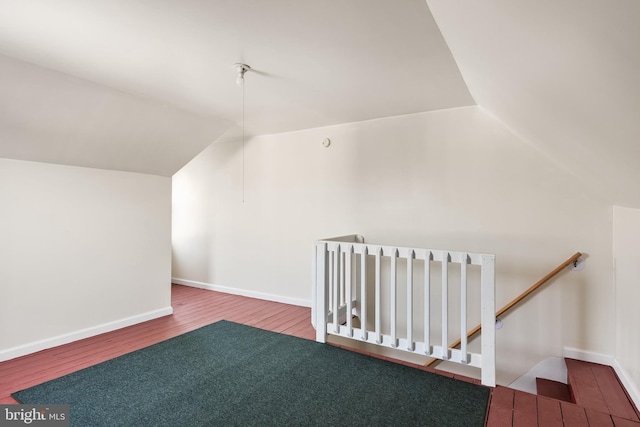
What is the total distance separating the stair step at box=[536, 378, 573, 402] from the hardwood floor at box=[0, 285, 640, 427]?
87cm

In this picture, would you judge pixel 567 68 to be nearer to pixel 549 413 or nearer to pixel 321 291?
pixel 549 413

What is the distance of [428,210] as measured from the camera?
135 inches

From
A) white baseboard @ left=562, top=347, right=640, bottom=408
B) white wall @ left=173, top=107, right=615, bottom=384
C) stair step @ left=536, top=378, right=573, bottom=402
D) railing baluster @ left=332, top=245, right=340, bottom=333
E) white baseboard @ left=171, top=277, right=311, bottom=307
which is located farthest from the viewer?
white baseboard @ left=171, top=277, right=311, bottom=307

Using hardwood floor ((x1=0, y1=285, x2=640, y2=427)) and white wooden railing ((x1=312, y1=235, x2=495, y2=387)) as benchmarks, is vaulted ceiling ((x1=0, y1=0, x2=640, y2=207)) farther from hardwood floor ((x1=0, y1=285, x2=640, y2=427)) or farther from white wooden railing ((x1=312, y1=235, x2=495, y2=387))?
hardwood floor ((x1=0, y1=285, x2=640, y2=427))

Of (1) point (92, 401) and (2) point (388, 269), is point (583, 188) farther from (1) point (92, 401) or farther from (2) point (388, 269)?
(1) point (92, 401)

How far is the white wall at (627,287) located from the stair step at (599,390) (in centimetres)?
12

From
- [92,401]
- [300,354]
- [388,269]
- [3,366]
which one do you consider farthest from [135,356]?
[388,269]

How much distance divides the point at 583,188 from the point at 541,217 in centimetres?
40

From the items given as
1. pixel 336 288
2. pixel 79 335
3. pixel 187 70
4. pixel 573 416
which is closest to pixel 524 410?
pixel 573 416

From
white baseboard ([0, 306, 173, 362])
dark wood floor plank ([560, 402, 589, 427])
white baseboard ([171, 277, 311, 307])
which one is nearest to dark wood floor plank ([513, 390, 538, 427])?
dark wood floor plank ([560, 402, 589, 427])

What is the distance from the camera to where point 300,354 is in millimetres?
2756

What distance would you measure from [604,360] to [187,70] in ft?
13.7

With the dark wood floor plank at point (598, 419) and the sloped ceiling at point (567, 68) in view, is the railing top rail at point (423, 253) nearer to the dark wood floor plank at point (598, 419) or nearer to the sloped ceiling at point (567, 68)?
the sloped ceiling at point (567, 68)

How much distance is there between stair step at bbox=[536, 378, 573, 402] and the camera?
2705mm
